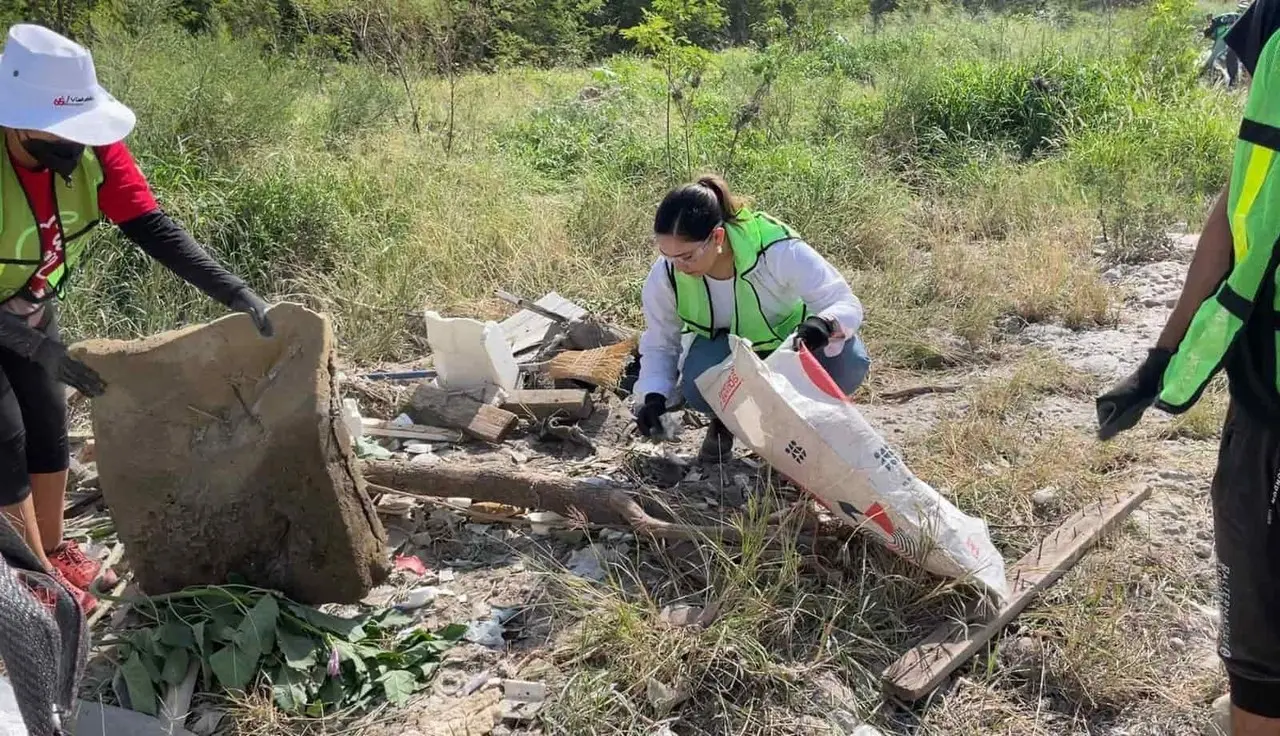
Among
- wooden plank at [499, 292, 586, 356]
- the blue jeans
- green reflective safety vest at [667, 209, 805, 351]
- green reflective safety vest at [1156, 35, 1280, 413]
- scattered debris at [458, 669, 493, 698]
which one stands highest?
green reflective safety vest at [1156, 35, 1280, 413]

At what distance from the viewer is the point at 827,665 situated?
Result: 248cm

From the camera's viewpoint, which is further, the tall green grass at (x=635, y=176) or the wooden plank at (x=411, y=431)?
the tall green grass at (x=635, y=176)

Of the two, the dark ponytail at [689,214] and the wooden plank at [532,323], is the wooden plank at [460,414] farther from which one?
the dark ponytail at [689,214]

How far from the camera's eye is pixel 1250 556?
1.60m

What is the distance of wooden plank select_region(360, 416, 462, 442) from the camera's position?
378 cm

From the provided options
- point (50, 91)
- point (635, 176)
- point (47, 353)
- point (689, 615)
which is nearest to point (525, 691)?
point (689, 615)

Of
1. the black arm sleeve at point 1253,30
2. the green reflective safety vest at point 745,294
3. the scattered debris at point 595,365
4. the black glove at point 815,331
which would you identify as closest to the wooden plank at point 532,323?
the scattered debris at point 595,365

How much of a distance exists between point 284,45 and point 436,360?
20.2 feet

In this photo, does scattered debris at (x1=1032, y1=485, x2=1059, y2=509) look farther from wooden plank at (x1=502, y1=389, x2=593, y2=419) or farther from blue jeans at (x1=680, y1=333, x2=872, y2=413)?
wooden plank at (x1=502, y1=389, x2=593, y2=419)

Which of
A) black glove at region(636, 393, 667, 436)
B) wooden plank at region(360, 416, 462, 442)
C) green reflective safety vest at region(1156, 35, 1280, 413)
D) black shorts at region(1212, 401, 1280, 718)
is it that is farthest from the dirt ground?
green reflective safety vest at region(1156, 35, 1280, 413)

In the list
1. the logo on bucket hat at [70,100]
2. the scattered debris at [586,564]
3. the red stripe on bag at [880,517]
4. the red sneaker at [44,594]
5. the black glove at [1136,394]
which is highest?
the logo on bucket hat at [70,100]

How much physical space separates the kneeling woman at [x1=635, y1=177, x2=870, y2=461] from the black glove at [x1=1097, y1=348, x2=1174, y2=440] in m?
1.11

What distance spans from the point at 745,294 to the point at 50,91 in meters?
2.05

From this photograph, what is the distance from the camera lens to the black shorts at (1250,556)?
1565mm
